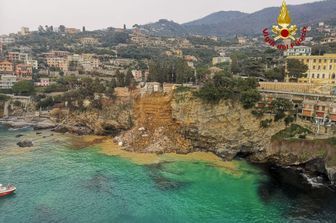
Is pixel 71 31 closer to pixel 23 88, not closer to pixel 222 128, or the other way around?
pixel 23 88

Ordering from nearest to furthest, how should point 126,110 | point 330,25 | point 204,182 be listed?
point 204,182
point 126,110
point 330,25

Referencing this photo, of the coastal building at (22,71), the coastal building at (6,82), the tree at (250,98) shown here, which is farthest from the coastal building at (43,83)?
the tree at (250,98)

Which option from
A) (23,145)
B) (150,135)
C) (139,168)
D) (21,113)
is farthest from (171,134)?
(21,113)

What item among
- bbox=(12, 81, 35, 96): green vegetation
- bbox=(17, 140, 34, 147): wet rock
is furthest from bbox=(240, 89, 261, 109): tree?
bbox=(12, 81, 35, 96): green vegetation

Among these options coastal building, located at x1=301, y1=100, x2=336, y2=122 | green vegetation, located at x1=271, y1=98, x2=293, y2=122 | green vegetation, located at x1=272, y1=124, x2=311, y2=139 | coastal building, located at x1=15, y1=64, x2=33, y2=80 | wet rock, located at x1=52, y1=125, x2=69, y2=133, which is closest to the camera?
coastal building, located at x1=301, y1=100, x2=336, y2=122

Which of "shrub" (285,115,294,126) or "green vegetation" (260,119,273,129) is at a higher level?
"shrub" (285,115,294,126)

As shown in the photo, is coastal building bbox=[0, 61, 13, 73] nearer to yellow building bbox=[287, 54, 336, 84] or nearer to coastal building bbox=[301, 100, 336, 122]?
yellow building bbox=[287, 54, 336, 84]

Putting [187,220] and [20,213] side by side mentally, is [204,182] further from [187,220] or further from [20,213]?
[20,213]
